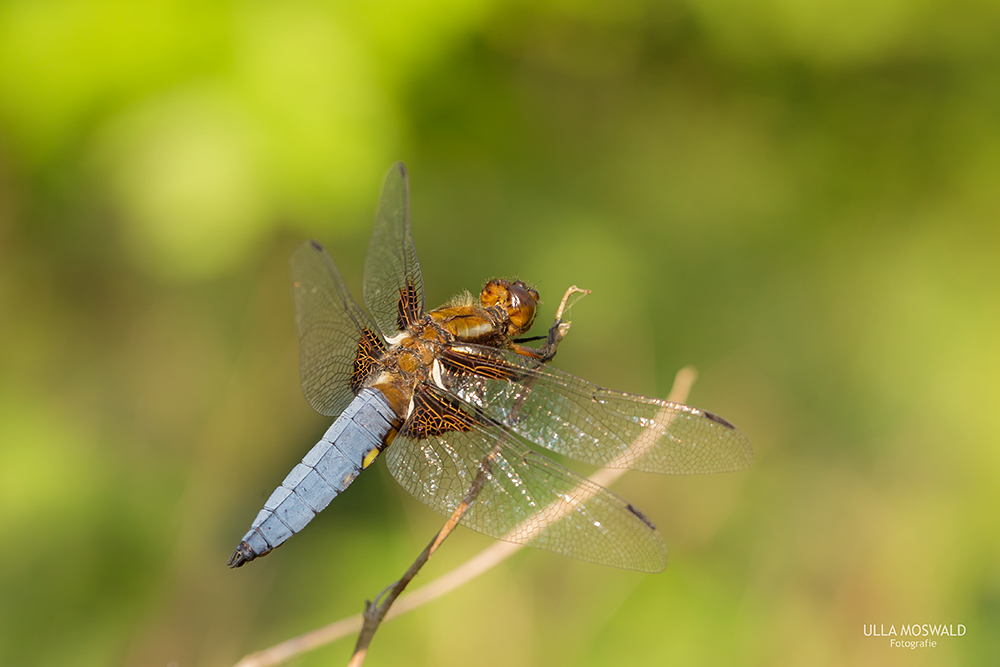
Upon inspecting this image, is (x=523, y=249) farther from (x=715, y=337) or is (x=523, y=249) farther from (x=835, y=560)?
(x=835, y=560)

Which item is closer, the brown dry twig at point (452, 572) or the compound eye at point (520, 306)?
the brown dry twig at point (452, 572)

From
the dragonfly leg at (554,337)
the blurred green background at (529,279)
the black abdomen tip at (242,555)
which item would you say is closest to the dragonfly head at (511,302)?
the dragonfly leg at (554,337)

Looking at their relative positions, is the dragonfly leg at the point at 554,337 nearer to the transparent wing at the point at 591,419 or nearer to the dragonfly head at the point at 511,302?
the transparent wing at the point at 591,419

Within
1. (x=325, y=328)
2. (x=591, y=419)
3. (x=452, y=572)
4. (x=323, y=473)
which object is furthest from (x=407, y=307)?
(x=452, y=572)

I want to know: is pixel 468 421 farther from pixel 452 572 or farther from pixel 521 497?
pixel 452 572

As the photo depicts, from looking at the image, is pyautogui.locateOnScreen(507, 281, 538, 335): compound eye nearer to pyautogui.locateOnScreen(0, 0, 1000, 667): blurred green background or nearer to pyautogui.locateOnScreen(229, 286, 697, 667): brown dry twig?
pyautogui.locateOnScreen(229, 286, 697, 667): brown dry twig
